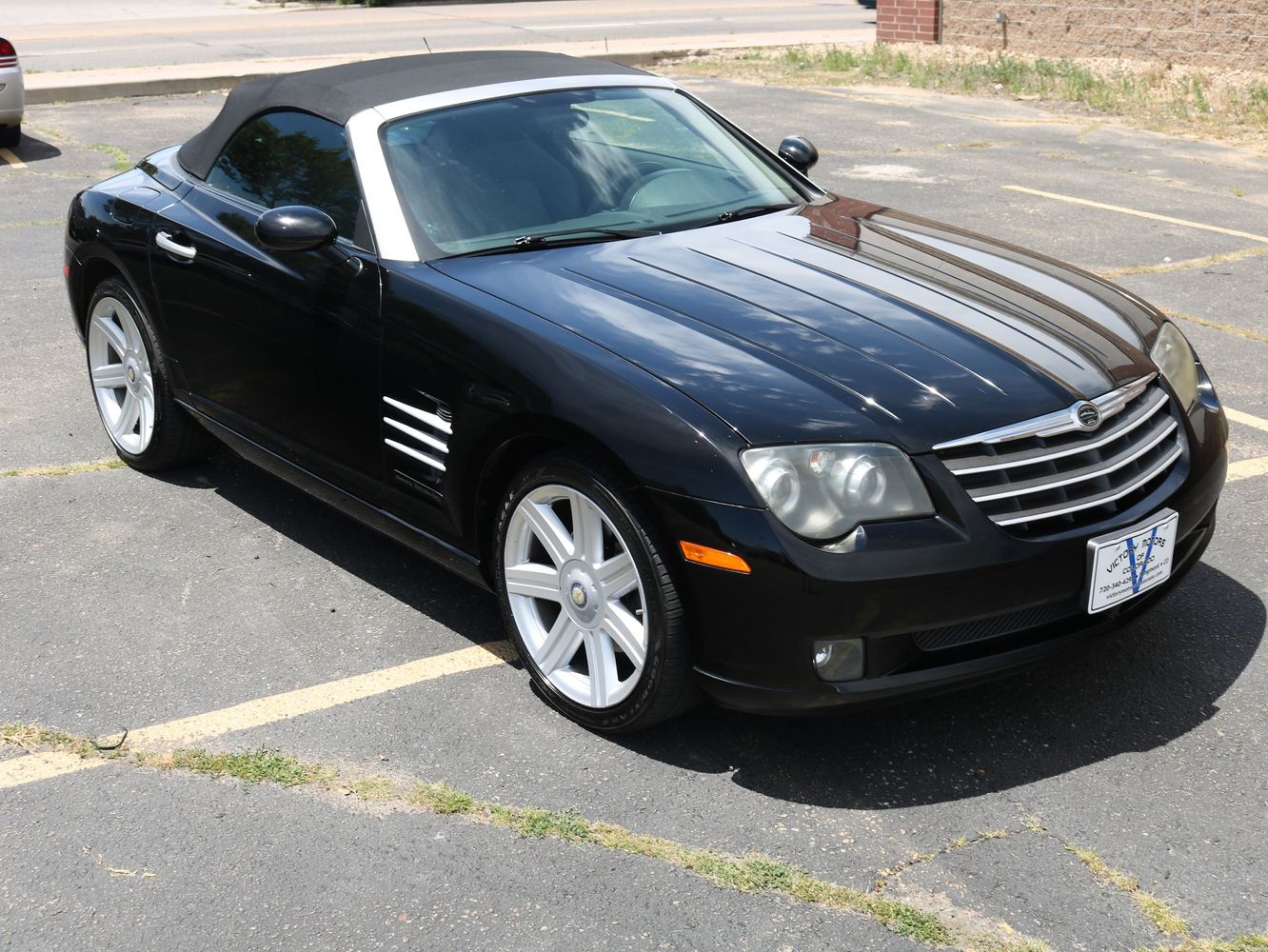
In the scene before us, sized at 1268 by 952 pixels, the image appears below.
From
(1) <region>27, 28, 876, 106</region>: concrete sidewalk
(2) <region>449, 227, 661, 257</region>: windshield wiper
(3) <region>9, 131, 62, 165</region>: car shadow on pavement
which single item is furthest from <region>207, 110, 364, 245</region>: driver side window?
(1) <region>27, 28, 876, 106</region>: concrete sidewalk

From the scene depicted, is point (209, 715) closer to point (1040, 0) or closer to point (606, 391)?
point (606, 391)

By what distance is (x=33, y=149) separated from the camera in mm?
12469

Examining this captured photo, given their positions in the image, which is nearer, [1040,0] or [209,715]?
[209,715]

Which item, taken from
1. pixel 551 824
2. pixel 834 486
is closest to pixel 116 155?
pixel 551 824

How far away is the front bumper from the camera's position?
10.3 ft

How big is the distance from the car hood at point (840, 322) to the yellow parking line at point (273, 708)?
1.06m

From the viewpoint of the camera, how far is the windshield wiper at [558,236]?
13.4ft

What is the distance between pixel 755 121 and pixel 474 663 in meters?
10.6

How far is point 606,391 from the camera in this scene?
3379 mm

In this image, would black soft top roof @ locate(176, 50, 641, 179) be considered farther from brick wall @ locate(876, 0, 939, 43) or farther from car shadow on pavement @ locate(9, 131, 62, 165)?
brick wall @ locate(876, 0, 939, 43)

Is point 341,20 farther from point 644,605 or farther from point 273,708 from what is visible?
point 644,605

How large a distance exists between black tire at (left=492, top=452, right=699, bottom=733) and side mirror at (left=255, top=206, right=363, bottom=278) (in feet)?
3.28

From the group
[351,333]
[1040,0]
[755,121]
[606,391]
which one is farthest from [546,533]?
[1040,0]

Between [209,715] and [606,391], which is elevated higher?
[606,391]
